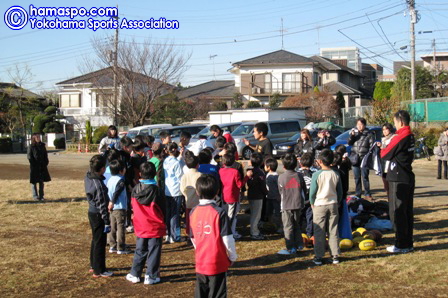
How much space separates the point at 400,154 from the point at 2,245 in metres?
6.47

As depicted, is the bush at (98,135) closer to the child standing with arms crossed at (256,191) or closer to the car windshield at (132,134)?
the car windshield at (132,134)

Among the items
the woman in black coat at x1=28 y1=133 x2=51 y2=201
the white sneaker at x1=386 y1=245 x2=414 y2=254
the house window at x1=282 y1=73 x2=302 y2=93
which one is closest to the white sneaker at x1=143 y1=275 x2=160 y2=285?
the white sneaker at x1=386 y1=245 x2=414 y2=254

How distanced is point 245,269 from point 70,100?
47.7m

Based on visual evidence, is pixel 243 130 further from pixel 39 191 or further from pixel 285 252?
pixel 285 252

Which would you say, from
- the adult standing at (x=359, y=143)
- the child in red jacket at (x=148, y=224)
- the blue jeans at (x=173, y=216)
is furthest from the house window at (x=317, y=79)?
the child in red jacket at (x=148, y=224)

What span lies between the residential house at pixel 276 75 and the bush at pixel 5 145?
23510 millimetres

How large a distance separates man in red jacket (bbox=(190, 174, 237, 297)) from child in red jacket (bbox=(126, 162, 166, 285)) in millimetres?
1529

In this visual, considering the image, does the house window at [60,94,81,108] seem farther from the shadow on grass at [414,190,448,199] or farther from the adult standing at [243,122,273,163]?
the adult standing at [243,122,273,163]

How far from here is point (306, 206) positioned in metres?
8.03

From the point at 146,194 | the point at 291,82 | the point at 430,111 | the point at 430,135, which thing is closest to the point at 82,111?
the point at 291,82

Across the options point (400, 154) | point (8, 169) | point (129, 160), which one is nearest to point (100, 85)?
point (8, 169)

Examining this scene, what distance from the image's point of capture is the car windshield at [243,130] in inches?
934

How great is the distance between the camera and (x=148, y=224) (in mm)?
6078

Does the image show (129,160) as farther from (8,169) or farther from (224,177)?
(8,169)
